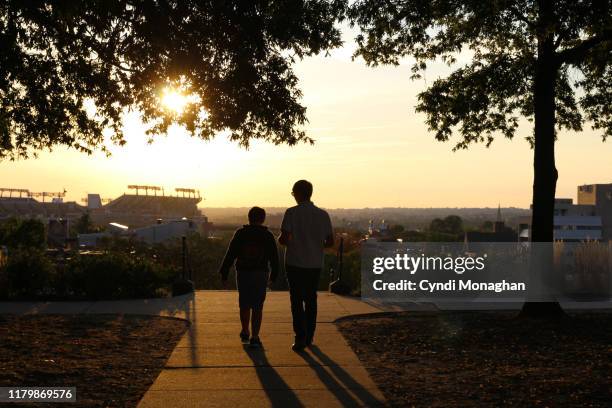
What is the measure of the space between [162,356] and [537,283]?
8.48 m

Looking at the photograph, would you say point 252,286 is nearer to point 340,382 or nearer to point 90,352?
point 90,352

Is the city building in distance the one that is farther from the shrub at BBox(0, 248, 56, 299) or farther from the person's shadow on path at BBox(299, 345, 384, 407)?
the person's shadow on path at BBox(299, 345, 384, 407)

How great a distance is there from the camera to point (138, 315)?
13789 mm

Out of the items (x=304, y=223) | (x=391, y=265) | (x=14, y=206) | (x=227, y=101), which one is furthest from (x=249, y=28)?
(x=14, y=206)

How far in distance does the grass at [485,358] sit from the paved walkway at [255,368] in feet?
1.09

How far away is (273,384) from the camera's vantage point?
8289 millimetres

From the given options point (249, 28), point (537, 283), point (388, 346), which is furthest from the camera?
point (537, 283)

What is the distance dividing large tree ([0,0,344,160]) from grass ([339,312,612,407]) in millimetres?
3656

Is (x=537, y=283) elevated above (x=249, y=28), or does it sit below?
below

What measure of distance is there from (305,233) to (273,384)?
2.32 meters

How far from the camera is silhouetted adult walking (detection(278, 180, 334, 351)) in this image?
10125 millimetres

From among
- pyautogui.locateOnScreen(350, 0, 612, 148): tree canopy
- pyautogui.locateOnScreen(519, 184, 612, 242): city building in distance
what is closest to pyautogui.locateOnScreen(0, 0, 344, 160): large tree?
pyautogui.locateOnScreen(350, 0, 612, 148): tree canopy

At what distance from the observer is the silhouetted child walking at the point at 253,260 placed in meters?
10.4

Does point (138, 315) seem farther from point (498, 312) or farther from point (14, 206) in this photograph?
point (14, 206)
